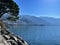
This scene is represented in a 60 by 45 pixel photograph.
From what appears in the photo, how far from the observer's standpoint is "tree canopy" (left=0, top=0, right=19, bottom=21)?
29234 mm

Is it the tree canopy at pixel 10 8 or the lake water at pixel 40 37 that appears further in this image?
the lake water at pixel 40 37

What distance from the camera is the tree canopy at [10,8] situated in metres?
29.2

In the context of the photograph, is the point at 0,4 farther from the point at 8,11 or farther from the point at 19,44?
the point at 19,44

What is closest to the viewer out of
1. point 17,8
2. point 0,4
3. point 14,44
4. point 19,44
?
point 14,44

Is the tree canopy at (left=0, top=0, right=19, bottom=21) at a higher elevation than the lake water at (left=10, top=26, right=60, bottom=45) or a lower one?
higher

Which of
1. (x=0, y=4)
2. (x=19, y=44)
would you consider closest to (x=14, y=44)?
(x=19, y=44)

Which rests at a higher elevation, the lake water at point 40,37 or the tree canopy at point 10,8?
the tree canopy at point 10,8

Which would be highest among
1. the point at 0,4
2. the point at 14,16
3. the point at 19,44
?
the point at 0,4

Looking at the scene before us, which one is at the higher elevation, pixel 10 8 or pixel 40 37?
pixel 10 8

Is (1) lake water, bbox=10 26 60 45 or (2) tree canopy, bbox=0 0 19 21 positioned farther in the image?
(1) lake water, bbox=10 26 60 45

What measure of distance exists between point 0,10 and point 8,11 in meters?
1.45

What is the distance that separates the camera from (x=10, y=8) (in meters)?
30.2

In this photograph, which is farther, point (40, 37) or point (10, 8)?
point (40, 37)

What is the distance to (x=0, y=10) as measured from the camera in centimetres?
2941
